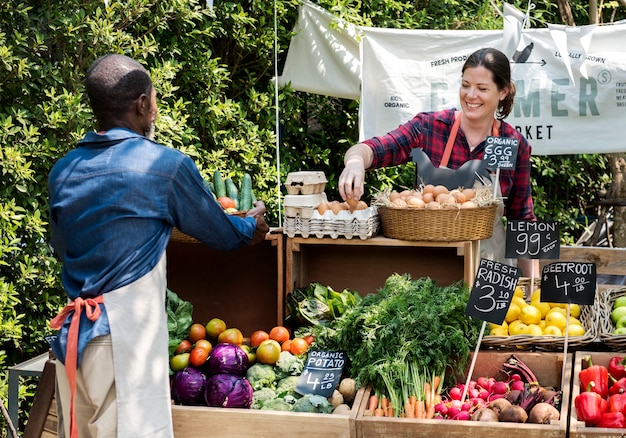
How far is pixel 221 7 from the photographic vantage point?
600 cm

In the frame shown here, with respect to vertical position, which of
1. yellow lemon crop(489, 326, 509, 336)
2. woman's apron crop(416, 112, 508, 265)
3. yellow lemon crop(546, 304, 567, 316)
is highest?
woman's apron crop(416, 112, 508, 265)

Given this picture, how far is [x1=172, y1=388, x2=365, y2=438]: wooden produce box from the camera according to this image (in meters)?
2.88

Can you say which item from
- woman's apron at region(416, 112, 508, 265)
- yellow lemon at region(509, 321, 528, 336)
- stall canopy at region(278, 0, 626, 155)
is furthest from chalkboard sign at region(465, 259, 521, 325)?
stall canopy at region(278, 0, 626, 155)

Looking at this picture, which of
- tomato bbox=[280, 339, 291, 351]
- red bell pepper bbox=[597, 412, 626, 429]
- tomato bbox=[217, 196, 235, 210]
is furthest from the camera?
tomato bbox=[217, 196, 235, 210]

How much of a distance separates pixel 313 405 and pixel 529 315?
1066 millimetres

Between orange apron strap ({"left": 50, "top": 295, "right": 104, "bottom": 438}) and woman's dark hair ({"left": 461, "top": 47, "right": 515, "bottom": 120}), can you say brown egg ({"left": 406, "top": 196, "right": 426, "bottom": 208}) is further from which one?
orange apron strap ({"left": 50, "top": 295, "right": 104, "bottom": 438})

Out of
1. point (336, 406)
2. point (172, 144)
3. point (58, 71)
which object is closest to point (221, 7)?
point (172, 144)

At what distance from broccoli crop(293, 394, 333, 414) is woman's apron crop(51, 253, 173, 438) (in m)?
0.53

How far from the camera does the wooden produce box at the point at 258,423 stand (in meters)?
2.88

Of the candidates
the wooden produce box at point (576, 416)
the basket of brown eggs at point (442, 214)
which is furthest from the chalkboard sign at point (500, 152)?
the wooden produce box at point (576, 416)

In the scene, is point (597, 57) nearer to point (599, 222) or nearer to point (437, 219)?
point (599, 222)

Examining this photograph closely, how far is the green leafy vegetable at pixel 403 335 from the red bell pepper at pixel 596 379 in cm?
44

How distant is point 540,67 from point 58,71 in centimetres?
338

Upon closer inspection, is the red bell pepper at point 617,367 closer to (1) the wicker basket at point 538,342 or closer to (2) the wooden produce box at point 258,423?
(1) the wicker basket at point 538,342
